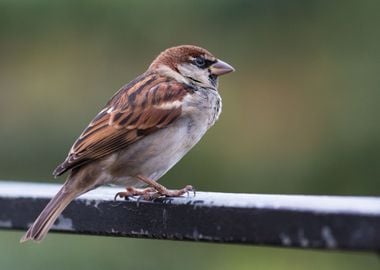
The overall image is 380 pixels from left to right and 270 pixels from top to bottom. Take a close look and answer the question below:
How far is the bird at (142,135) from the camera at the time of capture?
3.02 meters

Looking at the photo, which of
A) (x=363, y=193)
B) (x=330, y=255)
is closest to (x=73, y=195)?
(x=330, y=255)

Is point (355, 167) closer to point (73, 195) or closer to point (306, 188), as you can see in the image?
point (306, 188)

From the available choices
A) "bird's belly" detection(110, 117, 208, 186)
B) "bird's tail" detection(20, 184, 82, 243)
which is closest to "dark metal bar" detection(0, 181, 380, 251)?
"bird's tail" detection(20, 184, 82, 243)

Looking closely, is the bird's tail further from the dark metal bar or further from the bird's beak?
the bird's beak

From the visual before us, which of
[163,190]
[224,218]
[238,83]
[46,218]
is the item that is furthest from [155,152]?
[238,83]

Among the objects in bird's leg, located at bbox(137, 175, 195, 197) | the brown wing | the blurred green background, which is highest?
the brown wing

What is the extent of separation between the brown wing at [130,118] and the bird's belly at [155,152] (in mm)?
26

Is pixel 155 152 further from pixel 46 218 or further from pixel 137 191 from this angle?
pixel 46 218

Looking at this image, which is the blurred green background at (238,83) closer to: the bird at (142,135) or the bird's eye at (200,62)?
the bird's eye at (200,62)

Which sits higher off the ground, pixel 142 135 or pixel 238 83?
pixel 142 135

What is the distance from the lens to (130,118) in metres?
3.17

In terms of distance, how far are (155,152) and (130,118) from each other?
14 centimetres

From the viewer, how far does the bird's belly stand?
10.2ft

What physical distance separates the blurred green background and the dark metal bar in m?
3.03
